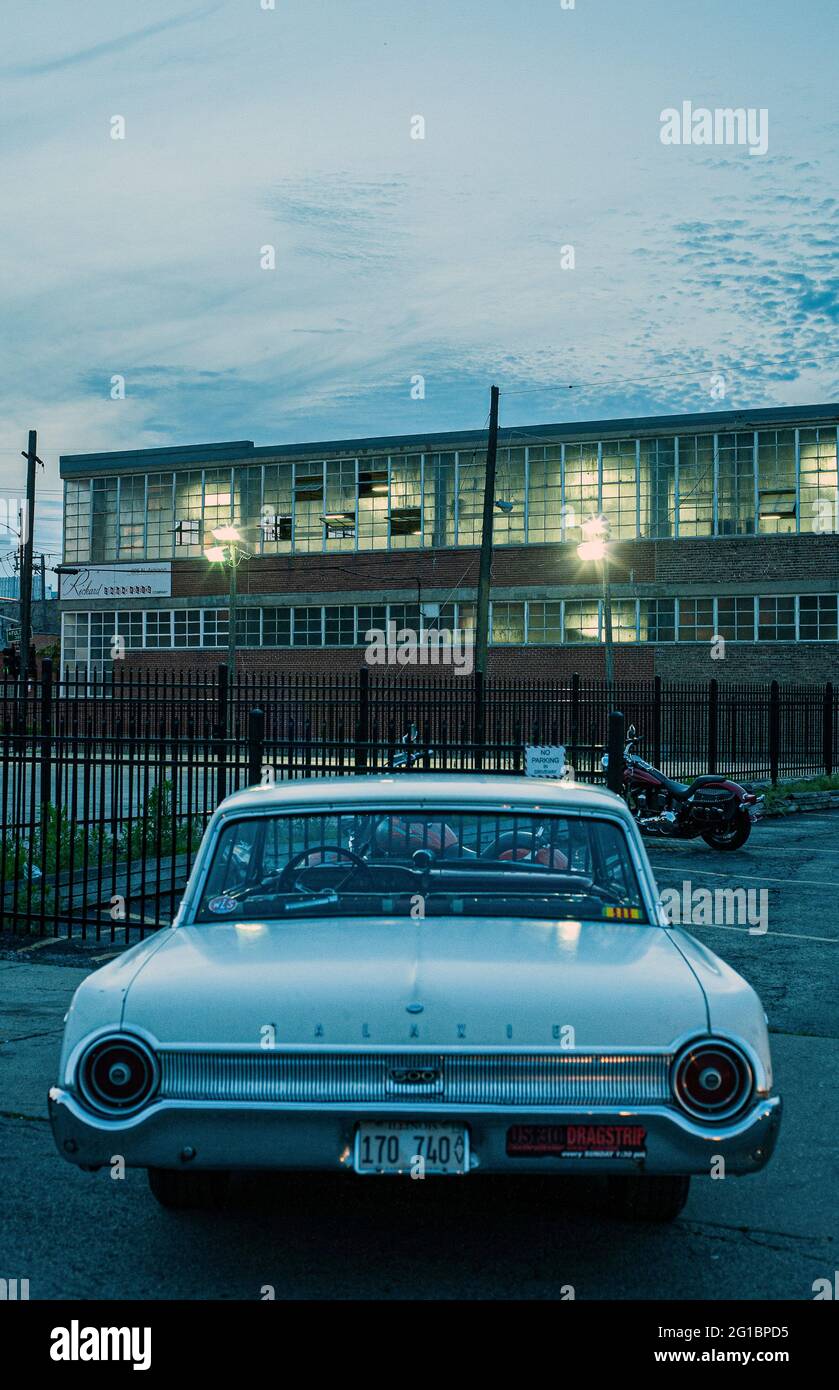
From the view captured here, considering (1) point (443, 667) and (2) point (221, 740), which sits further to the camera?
(1) point (443, 667)

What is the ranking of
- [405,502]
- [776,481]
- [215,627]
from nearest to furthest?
[776,481]
[405,502]
[215,627]

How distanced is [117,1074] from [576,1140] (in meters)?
1.32

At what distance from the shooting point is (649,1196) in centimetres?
443

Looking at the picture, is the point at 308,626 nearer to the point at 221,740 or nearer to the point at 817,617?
the point at 817,617

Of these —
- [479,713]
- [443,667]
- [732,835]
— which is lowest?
[732,835]

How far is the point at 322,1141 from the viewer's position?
3.73m

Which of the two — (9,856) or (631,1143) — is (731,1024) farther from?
(9,856)

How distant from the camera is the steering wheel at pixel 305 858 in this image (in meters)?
5.08

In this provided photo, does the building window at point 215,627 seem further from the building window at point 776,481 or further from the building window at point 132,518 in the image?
the building window at point 776,481

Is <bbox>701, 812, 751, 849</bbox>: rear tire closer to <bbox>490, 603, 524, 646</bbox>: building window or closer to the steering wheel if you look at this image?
the steering wheel

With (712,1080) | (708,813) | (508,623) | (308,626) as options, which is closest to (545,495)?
(508,623)

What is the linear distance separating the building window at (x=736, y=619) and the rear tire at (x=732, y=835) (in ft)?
89.4

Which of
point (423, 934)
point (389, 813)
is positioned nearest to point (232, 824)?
point (389, 813)

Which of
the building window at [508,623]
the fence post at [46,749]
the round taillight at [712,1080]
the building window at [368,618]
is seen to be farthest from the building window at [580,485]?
the round taillight at [712,1080]
